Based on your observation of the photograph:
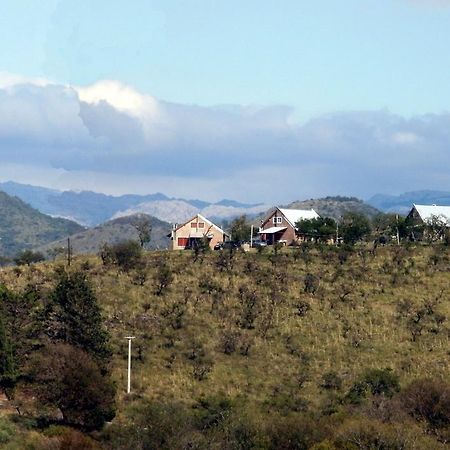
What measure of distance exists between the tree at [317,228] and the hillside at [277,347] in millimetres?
14072

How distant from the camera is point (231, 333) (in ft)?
242

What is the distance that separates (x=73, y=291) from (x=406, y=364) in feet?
87.7

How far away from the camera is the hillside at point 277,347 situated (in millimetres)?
50062

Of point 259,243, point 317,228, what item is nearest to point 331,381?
point 317,228

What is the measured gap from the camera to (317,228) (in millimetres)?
118938

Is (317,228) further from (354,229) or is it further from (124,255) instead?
(124,255)

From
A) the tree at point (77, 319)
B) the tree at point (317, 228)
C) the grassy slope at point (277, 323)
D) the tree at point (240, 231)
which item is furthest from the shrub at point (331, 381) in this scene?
the tree at point (240, 231)

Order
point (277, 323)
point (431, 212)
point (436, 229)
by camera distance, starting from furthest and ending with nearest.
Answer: point (431, 212)
point (436, 229)
point (277, 323)

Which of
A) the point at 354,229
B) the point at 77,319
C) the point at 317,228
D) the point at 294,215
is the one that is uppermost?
the point at 294,215

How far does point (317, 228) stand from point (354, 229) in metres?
10.6

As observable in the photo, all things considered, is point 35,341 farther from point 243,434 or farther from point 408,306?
point 408,306

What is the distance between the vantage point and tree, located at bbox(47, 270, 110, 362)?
6112cm

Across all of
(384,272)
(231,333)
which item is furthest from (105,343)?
(384,272)

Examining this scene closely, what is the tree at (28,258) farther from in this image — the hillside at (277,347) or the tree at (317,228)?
the tree at (317,228)
